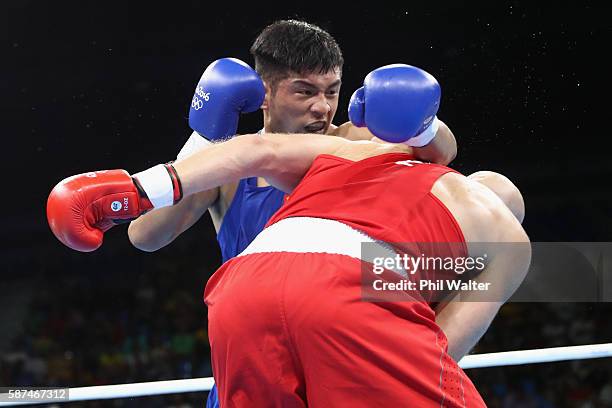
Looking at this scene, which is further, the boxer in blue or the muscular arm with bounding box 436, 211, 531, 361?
the boxer in blue

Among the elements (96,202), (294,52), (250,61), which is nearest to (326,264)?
(96,202)

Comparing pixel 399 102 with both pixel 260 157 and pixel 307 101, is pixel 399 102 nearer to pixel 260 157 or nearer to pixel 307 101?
pixel 260 157

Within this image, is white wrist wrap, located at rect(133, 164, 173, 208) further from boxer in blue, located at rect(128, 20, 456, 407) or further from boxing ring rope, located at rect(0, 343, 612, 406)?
boxing ring rope, located at rect(0, 343, 612, 406)

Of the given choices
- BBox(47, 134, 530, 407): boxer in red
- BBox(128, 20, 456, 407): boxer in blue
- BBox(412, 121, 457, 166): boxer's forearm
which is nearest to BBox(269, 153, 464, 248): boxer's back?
BBox(47, 134, 530, 407): boxer in red

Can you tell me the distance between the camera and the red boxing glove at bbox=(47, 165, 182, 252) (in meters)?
1.48

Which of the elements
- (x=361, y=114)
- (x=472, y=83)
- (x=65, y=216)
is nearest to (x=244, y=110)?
(x=361, y=114)

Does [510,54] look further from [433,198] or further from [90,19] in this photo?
[433,198]

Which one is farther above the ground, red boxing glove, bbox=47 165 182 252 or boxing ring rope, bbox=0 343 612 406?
red boxing glove, bbox=47 165 182 252

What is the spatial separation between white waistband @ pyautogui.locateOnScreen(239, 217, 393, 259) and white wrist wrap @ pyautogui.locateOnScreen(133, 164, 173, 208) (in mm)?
→ 200

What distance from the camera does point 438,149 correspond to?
185cm

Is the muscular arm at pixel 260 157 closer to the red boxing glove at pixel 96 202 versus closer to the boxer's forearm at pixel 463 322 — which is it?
the red boxing glove at pixel 96 202

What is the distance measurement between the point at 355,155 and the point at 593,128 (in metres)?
5.49

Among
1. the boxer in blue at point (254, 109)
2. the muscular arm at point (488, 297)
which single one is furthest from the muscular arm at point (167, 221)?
the muscular arm at point (488, 297)

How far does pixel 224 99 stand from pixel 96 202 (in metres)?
0.76
